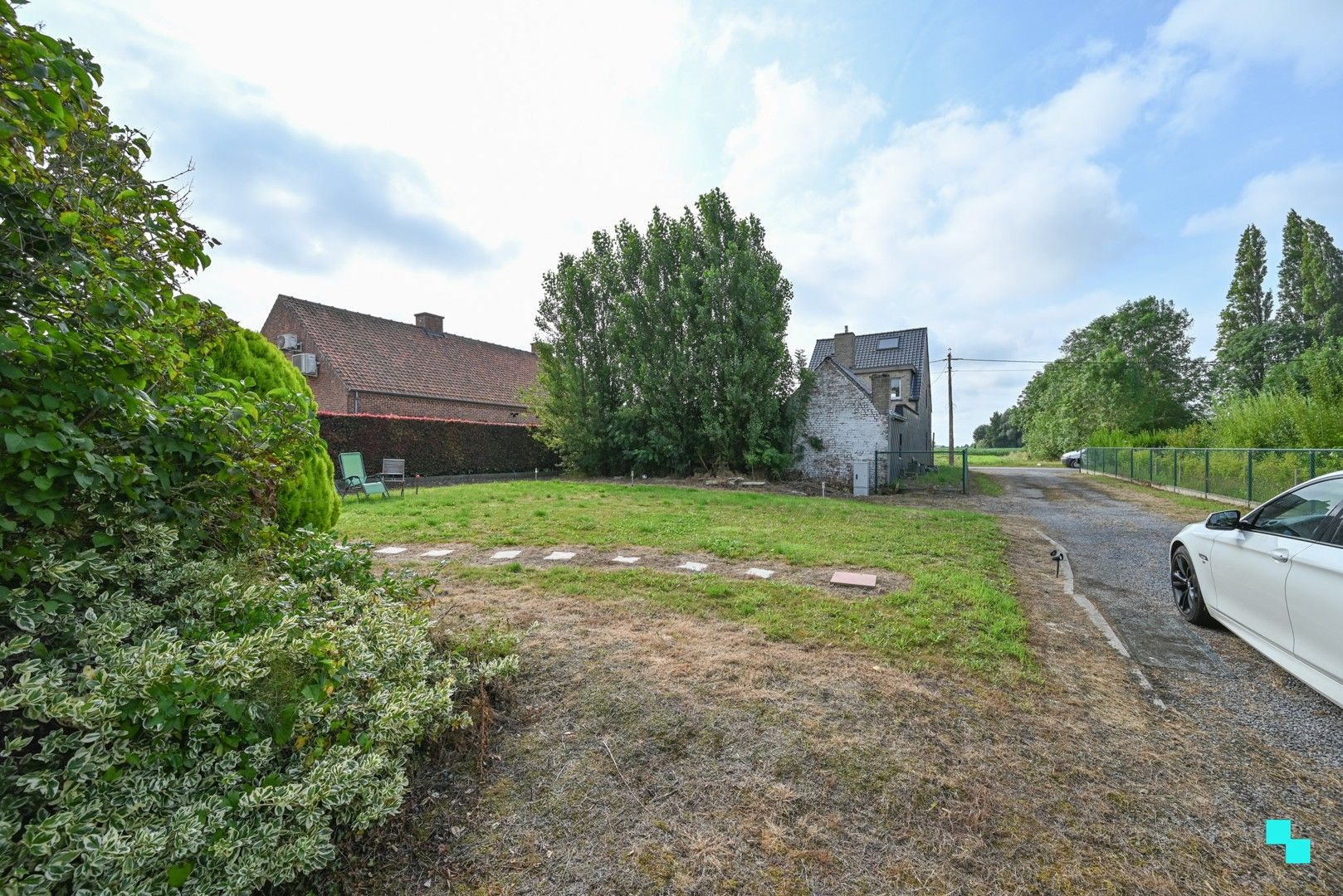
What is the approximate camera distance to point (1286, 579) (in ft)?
10.5

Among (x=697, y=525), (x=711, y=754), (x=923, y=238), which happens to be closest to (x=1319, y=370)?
(x=923, y=238)

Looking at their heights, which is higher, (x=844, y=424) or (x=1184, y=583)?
(x=844, y=424)

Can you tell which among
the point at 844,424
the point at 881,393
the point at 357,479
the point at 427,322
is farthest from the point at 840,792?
the point at 427,322

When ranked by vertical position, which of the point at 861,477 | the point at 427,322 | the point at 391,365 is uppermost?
the point at 427,322

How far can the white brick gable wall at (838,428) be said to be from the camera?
56.7 feet

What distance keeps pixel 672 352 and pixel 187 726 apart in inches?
647

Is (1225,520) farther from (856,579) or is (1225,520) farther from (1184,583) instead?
(856,579)

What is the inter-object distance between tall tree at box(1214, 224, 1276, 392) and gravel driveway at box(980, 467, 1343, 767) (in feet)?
128

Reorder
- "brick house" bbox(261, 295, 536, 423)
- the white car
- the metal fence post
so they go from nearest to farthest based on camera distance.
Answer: the white car → the metal fence post → "brick house" bbox(261, 295, 536, 423)

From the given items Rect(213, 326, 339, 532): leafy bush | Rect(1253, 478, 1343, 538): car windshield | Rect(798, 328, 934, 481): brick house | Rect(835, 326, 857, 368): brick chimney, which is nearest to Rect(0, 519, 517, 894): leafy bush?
Rect(213, 326, 339, 532): leafy bush

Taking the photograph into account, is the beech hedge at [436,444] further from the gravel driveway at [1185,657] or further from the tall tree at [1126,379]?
the tall tree at [1126,379]

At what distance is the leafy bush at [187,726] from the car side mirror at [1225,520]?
5.46m

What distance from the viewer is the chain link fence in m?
10.1

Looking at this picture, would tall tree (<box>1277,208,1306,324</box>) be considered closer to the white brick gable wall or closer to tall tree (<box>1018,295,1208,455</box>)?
tall tree (<box>1018,295,1208,455</box>)
